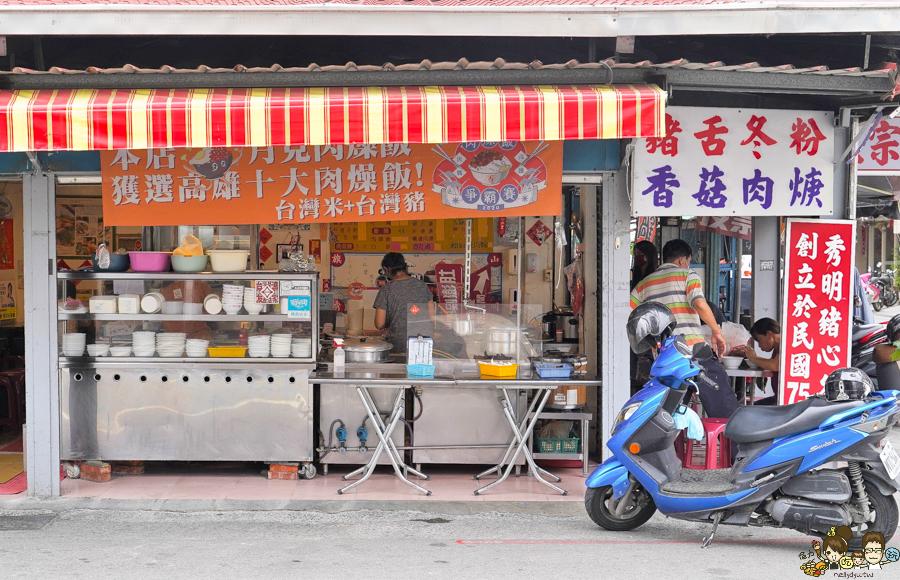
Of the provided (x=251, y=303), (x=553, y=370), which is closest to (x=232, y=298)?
(x=251, y=303)

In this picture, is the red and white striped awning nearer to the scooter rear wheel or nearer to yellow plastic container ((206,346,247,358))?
yellow plastic container ((206,346,247,358))

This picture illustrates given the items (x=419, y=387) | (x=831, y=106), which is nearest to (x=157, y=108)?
(x=419, y=387)

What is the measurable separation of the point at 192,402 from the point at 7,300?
12.6 ft

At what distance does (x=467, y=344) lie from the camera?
6.95m

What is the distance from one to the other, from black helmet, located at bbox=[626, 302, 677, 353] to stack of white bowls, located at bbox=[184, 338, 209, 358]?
3.42 metres

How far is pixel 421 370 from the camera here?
655 centimetres

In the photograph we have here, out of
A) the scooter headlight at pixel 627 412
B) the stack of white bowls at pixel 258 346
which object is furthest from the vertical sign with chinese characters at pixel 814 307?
the stack of white bowls at pixel 258 346

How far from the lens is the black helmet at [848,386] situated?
4.77 meters

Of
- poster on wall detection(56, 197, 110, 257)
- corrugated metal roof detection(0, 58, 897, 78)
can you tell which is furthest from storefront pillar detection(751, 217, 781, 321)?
poster on wall detection(56, 197, 110, 257)

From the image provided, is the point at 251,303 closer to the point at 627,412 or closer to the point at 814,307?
the point at 627,412

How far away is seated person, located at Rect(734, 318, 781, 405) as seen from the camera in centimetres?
680

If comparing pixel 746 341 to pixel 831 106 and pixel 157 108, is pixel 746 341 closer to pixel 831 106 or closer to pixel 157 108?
pixel 831 106

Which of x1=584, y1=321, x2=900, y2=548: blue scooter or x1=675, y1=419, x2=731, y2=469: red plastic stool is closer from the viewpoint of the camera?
x1=584, y1=321, x2=900, y2=548: blue scooter

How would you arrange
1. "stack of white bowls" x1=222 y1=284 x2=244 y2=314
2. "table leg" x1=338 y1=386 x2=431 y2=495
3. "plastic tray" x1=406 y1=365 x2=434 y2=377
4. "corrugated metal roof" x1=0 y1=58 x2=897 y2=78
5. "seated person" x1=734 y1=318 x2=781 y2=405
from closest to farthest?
"corrugated metal roof" x1=0 y1=58 x2=897 y2=78 → "table leg" x1=338 y1=386 x2=431 y2=495 → "plastic tray" x1=406 y1=365 x2=434 y2=377 → "stack of white bowls" x1=222 y1=284 x2=244 y2=314 → "seated person" x1=734 y1=318 x2=781 y2=405
